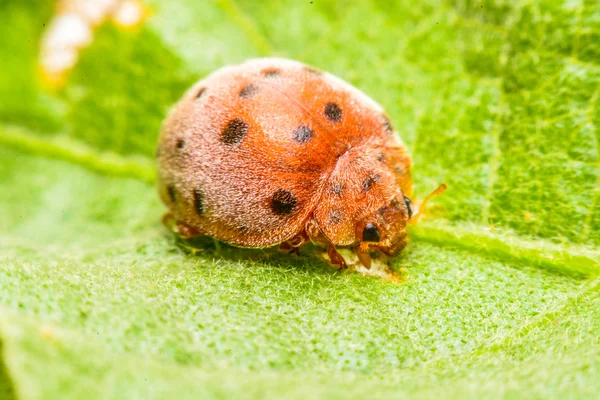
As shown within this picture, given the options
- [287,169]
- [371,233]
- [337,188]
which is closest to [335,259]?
[371,233]

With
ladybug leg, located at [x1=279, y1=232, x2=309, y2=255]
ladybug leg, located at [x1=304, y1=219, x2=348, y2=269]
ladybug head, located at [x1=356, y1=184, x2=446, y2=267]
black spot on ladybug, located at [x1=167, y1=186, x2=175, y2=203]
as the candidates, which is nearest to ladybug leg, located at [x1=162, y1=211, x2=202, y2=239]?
black spot on ladybug, located at [x1=167, y1=186, x2=175, y2=203]

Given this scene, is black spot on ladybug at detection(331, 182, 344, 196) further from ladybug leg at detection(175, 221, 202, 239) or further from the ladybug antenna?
ladybug leg at detection(175, 221, 202, 239)

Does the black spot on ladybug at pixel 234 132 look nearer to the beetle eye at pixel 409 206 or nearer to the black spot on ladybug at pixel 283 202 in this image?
the black spot on ladybug at pixel 283 202

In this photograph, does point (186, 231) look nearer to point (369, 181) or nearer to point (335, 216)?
point (335, 216)

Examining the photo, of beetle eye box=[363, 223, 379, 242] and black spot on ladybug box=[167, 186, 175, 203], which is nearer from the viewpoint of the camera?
beetle eye box=[363, 223, 379, 242]

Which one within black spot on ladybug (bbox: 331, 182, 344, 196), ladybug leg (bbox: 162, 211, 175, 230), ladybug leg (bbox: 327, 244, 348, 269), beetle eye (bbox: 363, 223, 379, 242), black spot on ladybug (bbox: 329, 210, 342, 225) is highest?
black spot on ladybug (bbox: 331, 182, 344, 196)

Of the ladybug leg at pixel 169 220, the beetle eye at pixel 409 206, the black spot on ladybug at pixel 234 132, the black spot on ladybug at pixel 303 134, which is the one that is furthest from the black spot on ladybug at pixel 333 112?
the ladybug leg at pixel 169 220
